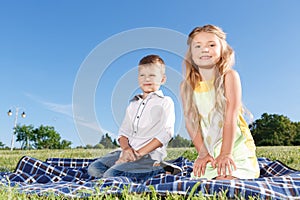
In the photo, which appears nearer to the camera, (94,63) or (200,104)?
(94,63)

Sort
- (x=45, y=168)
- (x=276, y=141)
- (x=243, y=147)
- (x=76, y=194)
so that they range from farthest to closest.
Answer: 1. (x=276, y=141)
2. (x=45, y=168)
3. (x=243, y=147)
4. (x=76, y=194)

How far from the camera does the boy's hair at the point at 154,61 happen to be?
7.35 feet

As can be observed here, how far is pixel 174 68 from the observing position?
223 cm

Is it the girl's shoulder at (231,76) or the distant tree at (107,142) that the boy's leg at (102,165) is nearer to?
the distant tree at (107,142)

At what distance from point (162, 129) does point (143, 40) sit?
22.4 inches

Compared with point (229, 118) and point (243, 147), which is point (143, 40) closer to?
point (229, 118)

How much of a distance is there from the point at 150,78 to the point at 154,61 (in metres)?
0.11

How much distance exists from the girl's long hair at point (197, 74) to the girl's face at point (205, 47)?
0.03 metres

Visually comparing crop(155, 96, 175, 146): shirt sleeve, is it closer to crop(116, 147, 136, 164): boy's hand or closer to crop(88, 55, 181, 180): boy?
crop(88, 55, 181, 180): boy

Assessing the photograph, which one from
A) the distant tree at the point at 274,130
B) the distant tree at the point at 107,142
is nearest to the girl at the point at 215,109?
the distant tree at the point at 107,142

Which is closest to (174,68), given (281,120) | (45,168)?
(45,168)

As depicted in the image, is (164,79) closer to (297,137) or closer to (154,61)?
(154,61)

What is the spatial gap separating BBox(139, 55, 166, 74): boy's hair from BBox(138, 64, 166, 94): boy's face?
19 millimetres

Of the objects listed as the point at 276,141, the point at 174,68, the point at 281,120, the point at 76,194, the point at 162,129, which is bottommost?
the point at 76,194
